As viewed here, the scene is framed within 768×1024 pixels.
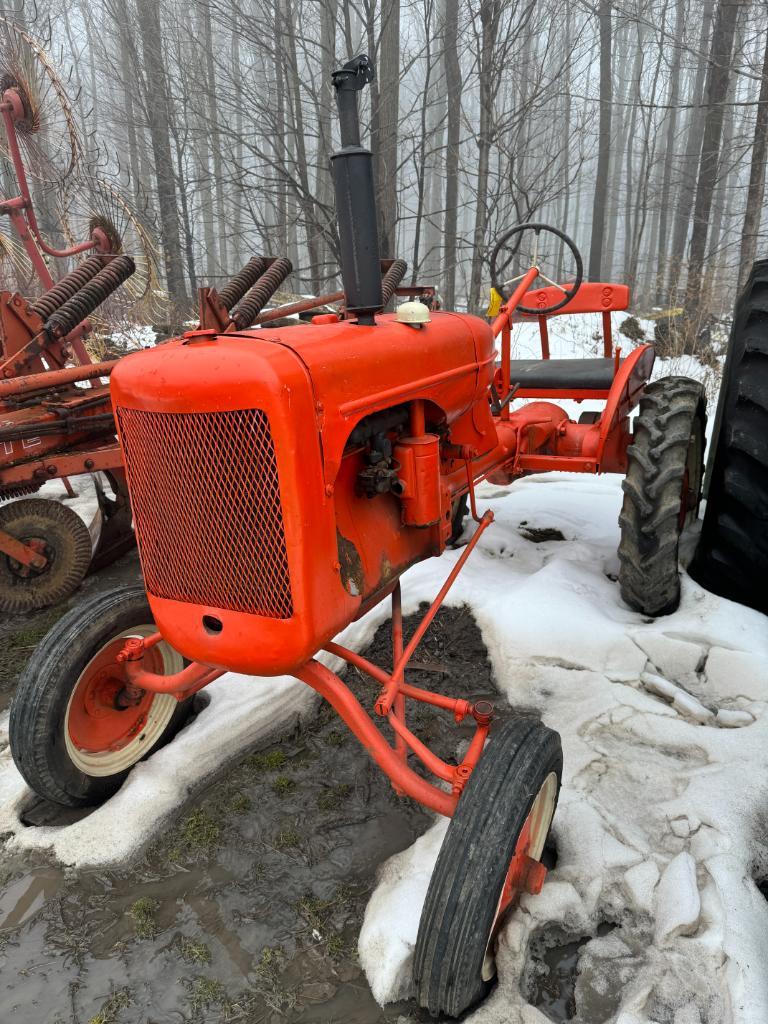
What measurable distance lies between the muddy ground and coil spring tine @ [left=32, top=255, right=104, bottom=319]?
262cm

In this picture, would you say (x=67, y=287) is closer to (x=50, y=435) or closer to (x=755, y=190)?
(x=50, y=435)

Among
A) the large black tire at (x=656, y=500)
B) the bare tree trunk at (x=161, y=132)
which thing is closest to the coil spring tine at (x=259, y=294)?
the large black tire at (x=656, y=500)

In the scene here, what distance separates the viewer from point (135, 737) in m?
2.47

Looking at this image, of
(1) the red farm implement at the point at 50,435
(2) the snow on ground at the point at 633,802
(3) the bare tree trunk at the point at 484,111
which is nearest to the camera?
(2) the snow on ground at the point at 633,802

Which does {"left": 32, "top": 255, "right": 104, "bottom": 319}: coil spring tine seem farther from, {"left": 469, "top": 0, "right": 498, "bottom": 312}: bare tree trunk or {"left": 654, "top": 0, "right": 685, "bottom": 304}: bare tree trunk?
{"left": 654, "top": 0, "right": 685, "bottom": 304}: bare tree trunk

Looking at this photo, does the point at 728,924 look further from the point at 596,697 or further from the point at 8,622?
the point at 8,622

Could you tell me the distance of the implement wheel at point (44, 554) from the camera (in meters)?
3.57

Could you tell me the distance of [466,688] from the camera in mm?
2871

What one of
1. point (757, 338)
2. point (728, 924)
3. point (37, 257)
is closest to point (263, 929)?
point (728, 924)

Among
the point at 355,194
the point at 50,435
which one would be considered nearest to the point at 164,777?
the point at 355,194

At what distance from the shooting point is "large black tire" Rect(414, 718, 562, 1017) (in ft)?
4.94

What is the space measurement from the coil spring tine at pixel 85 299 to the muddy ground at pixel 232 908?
2.36m

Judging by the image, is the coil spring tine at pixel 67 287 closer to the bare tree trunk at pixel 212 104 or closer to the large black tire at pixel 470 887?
the bare tree trunk at pixel 212 104

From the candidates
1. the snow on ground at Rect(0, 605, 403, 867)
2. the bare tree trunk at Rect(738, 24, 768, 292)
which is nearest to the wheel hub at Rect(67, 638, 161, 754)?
the snow on ground at Rect(0, 605, 403, 867)
